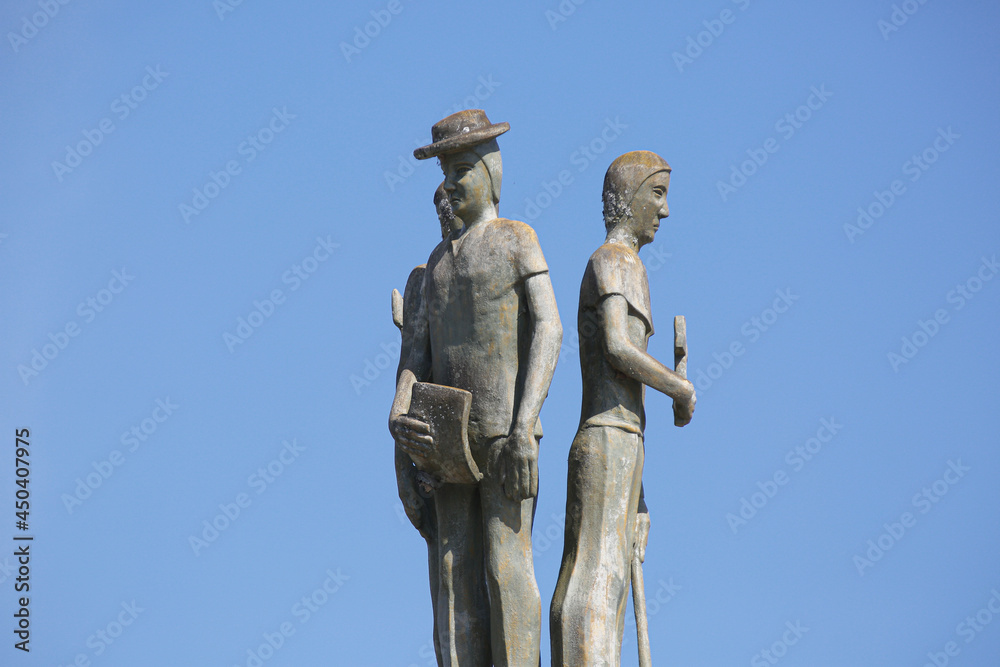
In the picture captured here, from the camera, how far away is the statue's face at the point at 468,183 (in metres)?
11.9

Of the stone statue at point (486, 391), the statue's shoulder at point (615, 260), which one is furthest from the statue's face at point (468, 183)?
the statue's shoulder at point (615, 260)

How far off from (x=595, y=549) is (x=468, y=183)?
2611 mm

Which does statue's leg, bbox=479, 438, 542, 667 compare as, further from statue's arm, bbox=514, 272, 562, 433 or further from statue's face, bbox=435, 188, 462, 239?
statue's face, bbox=435, 188, 462, 239

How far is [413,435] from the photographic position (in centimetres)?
1166

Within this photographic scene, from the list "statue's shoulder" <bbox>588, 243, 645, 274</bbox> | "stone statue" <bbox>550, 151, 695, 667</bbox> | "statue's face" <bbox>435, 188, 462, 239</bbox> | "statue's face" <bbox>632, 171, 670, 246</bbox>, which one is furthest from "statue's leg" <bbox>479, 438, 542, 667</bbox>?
"statue's face" <bbox>435, 188, 462, 239</bbox>

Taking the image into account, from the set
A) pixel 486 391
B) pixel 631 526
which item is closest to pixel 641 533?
pixel 631 526

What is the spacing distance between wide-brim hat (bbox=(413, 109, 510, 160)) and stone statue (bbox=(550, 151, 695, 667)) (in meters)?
1.10

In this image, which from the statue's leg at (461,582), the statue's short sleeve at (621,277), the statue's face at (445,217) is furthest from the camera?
the statue's face at (445,217)

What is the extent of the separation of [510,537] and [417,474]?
37.1 inches

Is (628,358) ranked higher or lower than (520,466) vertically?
higher

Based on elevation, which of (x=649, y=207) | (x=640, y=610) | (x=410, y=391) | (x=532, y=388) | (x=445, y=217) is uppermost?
(x=445, y=217)

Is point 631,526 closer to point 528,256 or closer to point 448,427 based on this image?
point 448,427

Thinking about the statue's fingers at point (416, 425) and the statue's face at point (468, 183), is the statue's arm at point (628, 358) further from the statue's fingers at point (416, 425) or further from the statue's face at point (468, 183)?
the statue's fingers at point (416, 425)

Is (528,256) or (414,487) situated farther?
(414,487)
